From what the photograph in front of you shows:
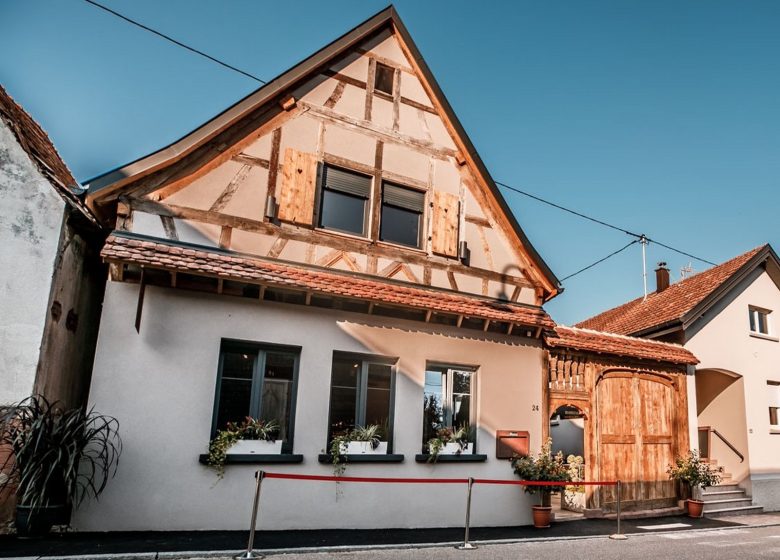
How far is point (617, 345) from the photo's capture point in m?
12.6

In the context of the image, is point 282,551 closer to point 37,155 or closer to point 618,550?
point 618,550

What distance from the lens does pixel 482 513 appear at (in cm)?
1005

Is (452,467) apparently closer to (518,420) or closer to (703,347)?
(518,420)

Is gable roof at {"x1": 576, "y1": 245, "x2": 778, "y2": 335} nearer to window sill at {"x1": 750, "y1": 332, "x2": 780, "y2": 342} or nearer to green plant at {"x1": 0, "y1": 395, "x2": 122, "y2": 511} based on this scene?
window sill at {"x1": 750, "y1": 332, "x2": 780, "y2": 342}

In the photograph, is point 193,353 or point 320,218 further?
point 320,218

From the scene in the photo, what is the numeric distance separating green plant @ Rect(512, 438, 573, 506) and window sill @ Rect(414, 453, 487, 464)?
2.58ft

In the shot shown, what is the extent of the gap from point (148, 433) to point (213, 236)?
308 cm

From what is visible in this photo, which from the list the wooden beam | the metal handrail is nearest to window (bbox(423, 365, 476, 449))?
the wooden beam

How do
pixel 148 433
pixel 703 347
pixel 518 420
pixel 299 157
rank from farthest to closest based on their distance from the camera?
pixel 703 347 → pixel 518 420 → pixel 299 157 → pixel 148 433

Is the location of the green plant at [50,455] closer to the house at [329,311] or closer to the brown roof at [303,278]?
the house at [329,311]

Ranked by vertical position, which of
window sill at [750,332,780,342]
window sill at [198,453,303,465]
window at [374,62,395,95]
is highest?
window at [374,62,395,95]

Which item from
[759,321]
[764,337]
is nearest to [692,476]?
[764,337]

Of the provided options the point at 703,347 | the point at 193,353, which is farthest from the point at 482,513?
the point at 703,347

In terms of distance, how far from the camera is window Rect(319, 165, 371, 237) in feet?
32.9
